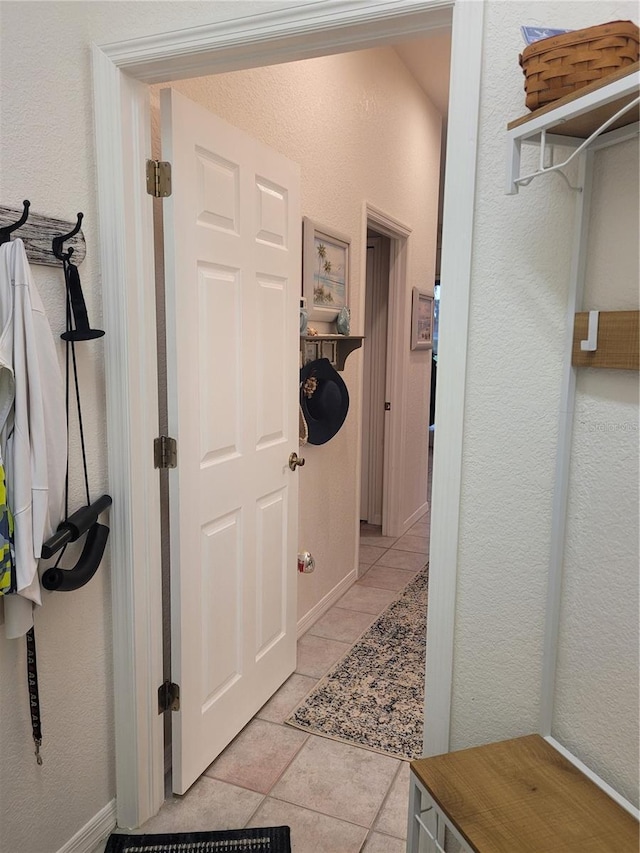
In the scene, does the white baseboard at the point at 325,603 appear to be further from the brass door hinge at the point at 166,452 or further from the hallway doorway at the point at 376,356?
the brass door hinge at the point at 166,452

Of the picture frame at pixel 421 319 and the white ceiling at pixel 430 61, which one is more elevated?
the white ceiling at pixel 430 61

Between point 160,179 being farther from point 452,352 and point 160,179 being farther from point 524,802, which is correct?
point 524,802

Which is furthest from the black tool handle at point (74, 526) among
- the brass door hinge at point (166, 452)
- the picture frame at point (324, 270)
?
the picture frame at point (324, 270)

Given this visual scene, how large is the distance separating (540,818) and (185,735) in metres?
1.24

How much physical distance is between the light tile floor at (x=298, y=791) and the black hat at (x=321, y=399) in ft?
3.63

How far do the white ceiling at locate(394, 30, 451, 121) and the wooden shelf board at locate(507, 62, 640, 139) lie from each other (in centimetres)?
278

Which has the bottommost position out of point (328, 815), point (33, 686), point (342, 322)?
point (328, 815)

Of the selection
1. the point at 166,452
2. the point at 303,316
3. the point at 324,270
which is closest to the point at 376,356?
the point at 324,270

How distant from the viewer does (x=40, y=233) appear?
4.93ft

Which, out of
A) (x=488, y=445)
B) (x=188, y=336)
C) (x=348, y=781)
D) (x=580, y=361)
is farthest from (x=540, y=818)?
(x=188, y=336)

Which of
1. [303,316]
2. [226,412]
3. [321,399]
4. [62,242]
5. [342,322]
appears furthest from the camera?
[342,322]

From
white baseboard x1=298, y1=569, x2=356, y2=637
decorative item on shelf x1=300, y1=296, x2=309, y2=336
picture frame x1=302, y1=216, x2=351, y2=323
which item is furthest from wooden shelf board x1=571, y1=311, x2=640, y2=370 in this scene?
white baseboard x1=298, y1=569, x2=356, y2=637

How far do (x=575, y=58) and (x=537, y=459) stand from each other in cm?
71

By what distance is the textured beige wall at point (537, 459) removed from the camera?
118 cm
